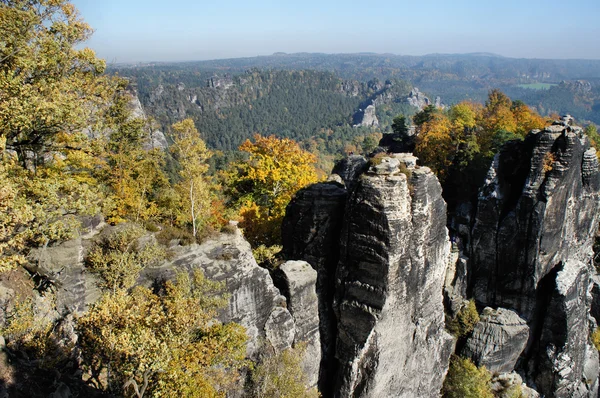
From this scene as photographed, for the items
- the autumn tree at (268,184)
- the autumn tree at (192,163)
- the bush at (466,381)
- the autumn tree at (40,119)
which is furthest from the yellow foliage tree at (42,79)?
the bush at (466,381)

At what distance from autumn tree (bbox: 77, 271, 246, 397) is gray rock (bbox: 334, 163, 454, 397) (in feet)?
23.5

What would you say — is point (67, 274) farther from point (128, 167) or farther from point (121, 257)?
point (128, 167)

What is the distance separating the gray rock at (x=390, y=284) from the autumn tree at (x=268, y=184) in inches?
305

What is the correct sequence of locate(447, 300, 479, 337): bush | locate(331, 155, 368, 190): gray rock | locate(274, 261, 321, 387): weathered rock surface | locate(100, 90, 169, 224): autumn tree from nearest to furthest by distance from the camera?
locate(274, 261, 321, 387): weathered rock surface → locate(100, 90, 169, 224): autumn tree → locate(447, 300, 479, 337): bush → locate(331, 155, 368, 190): gray rock

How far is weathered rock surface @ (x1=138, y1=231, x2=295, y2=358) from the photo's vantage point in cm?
1556

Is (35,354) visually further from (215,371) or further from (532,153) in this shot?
(532,153)

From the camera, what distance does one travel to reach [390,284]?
685 inches

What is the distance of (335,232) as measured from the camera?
20125 mm

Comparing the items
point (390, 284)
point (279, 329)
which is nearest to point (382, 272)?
point (390, 284)

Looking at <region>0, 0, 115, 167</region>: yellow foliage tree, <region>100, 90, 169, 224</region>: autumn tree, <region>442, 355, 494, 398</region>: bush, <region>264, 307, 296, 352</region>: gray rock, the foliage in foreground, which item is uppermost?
<region>0, 0, 115, 167</region>: yellow foliage tree

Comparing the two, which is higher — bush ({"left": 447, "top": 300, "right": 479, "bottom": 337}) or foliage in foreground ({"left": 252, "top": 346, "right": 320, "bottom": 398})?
foliage in foreground ({"left": 252, "top": 346, "right": 320, "bottom": 398})

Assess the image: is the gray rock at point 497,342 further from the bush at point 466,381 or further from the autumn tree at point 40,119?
the autumn tree at point 40,119

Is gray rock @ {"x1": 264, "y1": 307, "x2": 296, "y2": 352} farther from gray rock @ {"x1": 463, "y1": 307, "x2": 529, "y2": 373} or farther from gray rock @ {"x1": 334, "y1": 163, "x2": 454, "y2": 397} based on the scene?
gray rock @ {"x1": 463, "y1": 307, "x2": 529, "y2": 373}

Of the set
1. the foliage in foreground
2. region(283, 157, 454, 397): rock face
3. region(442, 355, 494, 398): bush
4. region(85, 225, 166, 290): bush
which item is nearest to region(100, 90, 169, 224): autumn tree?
region(85, 225, 166, 290): bush
